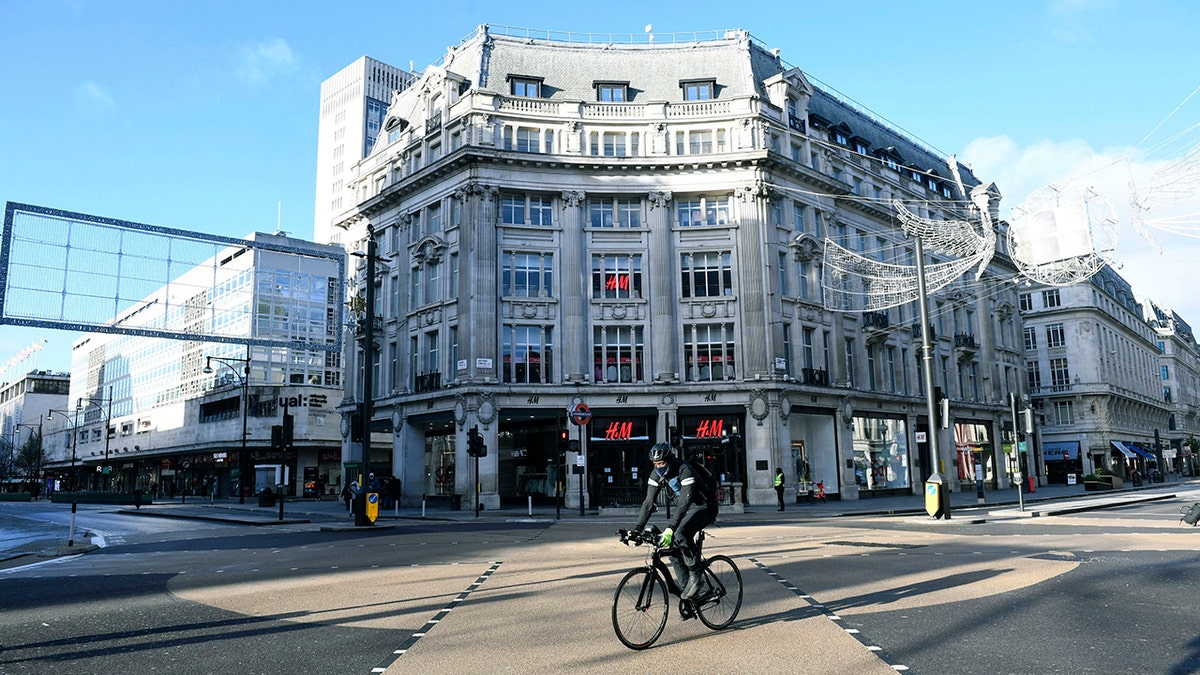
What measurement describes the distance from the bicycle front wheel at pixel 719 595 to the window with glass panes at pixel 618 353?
1286 inches

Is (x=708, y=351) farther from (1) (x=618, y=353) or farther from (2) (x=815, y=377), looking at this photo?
(2) (x=815, y=377)

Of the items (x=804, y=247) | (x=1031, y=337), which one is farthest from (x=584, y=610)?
(x=1031, y=337)

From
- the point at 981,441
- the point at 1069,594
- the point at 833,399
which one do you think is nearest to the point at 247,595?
the point at 1069,594

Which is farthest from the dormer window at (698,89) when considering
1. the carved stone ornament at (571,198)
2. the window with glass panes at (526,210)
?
the window with glass panes at (526,210)

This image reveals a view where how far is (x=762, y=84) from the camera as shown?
45531 mm

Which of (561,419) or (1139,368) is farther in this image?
(1139,368)

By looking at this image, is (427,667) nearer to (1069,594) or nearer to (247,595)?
(247,595)

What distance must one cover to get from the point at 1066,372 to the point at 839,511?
190ft

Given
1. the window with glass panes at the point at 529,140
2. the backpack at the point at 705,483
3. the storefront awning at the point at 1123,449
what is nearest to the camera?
the backpack at the point at 705,483

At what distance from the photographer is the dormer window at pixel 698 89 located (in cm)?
4425

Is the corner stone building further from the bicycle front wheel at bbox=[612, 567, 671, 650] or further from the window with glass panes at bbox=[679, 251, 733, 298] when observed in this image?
the bicycle front wheel at bbox=[612, 567, 671, 650]

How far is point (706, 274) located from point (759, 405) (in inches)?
292

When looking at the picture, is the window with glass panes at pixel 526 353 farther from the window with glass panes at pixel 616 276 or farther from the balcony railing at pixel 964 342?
the balcony railing at pixel 964 342

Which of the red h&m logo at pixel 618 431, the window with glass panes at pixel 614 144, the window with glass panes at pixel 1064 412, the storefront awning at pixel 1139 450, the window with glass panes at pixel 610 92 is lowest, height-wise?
the storefront awning at pixel 1139 450
